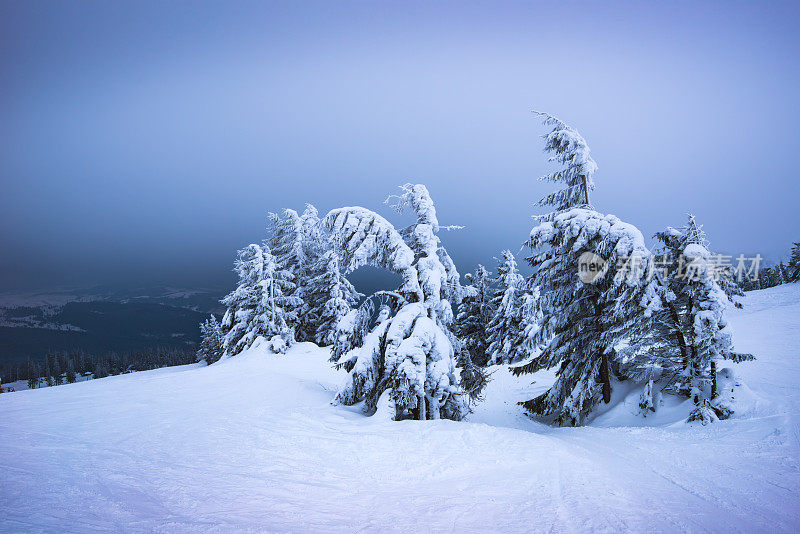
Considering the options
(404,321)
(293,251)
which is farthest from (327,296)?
(404,321)

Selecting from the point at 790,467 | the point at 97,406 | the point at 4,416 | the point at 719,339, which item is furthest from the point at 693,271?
the point at 4,416

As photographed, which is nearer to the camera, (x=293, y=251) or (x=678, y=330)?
(x=678, y=330)

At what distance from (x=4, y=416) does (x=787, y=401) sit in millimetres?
20442

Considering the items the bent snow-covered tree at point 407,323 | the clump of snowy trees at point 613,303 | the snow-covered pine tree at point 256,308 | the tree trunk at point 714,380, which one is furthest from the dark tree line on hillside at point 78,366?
the tree trunk at point 714,380

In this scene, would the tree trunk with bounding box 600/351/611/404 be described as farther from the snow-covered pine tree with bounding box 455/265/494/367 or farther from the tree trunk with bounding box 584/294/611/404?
the snow-covered pine tree with bounding box 455/265/494/367

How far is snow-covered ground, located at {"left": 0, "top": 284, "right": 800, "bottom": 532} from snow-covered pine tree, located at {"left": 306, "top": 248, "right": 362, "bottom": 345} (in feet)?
57.8

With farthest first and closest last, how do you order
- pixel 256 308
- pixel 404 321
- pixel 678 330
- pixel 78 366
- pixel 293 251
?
pixel 78 366 < pixel 293 251 < pixel 256 308 < pixel 678 330 < pixel 404 321

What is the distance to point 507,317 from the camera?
30031mm

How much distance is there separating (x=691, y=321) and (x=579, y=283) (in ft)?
10.5

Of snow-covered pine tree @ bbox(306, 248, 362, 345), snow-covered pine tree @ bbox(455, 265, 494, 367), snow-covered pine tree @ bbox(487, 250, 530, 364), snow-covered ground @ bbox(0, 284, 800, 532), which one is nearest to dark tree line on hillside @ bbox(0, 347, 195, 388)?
snow-covered pine tree @ bbox(306, 248, 362, 345)

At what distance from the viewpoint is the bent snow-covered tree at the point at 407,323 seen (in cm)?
964

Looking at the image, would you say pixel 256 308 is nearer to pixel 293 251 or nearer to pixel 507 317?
pixel 293 251

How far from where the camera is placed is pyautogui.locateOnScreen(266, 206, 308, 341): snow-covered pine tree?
99.9 ft

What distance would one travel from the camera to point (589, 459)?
23.6ft
